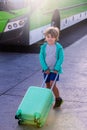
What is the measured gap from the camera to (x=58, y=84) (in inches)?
291

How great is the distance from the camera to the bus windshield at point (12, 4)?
10.2m

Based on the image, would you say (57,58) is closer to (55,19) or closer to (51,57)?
(51,57)

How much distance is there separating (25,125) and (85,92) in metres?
1.88

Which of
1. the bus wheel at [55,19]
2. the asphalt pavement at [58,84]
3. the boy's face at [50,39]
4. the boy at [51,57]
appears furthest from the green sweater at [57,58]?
the bus wheel at [55,19]

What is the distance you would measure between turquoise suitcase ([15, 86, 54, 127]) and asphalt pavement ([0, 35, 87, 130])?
178 mm

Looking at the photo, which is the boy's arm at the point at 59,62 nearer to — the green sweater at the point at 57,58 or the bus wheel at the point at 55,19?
the green sweater at the point at 57,58

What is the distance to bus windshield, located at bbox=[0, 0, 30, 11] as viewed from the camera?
1017 cm

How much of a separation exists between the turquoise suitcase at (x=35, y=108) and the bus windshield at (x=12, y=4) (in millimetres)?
5247

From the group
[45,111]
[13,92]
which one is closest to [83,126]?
[45,111]

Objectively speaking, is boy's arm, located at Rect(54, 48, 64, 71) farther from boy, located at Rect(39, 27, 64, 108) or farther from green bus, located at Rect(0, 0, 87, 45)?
green bus, located at Rect(0, 0, 87, 45)

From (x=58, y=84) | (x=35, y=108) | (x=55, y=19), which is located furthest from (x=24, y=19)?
(x=35, y=108)

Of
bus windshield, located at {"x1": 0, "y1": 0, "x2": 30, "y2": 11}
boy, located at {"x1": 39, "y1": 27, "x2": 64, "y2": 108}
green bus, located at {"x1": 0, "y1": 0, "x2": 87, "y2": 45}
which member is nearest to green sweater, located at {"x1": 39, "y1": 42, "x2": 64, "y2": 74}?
boy, located at {"x1": 39, "y1": 27, "x2": 64, "y2": 108}

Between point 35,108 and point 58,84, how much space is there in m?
2.37

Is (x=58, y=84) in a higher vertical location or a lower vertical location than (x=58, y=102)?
lower
